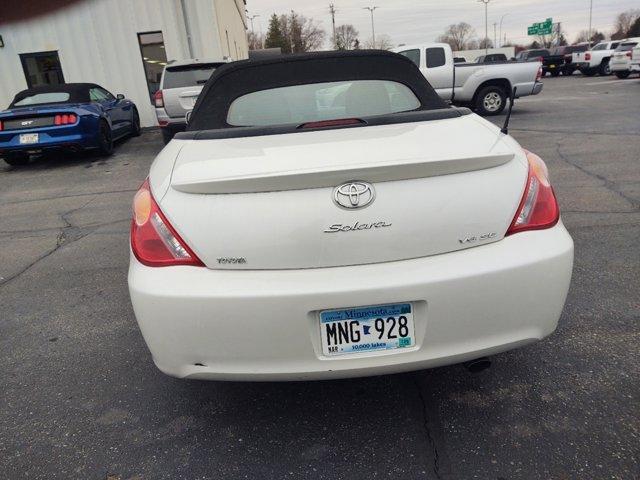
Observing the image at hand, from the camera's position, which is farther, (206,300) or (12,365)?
(12,365)

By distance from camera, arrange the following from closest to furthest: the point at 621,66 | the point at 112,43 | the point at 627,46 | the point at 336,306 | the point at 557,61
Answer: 1. the point at 336,306
2. the point at 112,43
3. the point at 621,66
4. the point at 627,46
5. the point at 557,61

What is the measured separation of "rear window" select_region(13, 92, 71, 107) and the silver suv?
1767mm

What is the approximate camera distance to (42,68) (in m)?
15.3

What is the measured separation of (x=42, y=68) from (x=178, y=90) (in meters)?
7.92

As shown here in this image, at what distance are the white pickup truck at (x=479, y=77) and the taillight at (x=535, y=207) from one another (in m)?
11.5

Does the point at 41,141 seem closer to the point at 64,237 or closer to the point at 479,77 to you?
the point at 64,237

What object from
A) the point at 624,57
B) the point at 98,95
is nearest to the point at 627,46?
the point at 624,57

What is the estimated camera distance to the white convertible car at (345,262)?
187 cm

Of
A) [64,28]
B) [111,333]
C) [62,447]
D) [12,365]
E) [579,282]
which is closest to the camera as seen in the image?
[62,447]

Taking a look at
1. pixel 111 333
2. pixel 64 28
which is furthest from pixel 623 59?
pixel 111 333

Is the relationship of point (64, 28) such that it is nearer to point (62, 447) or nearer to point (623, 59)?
point (62, 447)

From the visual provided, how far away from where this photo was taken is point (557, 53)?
33.4m

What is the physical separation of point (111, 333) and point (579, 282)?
305 centimetres

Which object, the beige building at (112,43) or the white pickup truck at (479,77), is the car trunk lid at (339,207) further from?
the beige building at (112,43)
